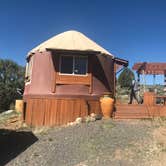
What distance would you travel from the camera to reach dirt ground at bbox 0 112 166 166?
31.2ft

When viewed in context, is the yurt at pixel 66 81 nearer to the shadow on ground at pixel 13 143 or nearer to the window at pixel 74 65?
the window at pixel 74 65

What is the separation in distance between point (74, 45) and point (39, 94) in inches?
122

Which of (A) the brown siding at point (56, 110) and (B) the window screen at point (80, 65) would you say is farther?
(B) the window screen at point (80, 65)

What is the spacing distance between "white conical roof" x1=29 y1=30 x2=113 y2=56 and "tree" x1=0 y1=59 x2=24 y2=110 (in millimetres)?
18779

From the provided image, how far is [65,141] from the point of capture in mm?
11344

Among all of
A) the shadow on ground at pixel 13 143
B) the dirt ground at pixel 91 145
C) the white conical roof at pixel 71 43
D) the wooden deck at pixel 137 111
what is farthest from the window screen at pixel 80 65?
the shadow on ground at pixel 13 143

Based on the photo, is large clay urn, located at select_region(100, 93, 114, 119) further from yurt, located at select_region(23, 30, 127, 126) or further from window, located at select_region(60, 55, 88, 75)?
window, located at select_region(60, 55, 88, 75)

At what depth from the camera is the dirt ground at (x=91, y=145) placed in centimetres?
951

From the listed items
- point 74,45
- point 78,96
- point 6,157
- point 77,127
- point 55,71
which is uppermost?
point 74,45

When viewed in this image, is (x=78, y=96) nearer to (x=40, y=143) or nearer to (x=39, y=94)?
(x=39, y=94)

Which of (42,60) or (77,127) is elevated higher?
(42,60)

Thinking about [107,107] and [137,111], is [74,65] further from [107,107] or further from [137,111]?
[137,111]

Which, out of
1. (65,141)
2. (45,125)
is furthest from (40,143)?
(45,125)

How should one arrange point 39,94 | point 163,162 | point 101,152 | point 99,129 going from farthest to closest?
point 39,94 < point 99,129 < point 101,152 < point 163,162
